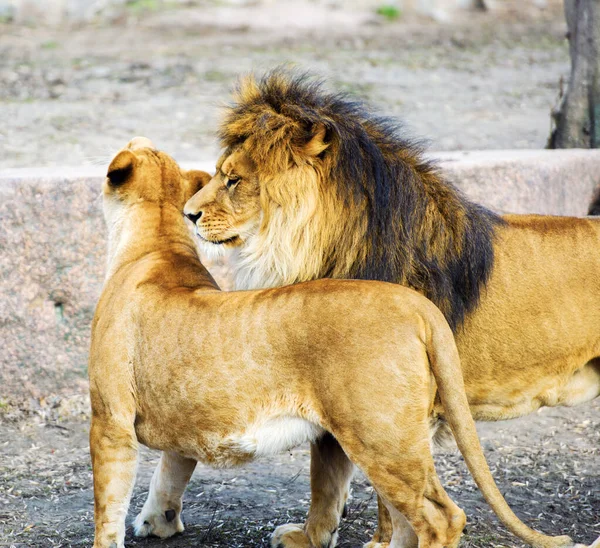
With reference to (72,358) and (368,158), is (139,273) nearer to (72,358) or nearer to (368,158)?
(368,158)

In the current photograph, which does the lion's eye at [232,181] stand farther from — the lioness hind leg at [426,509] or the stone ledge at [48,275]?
the stone ledge at [48,275]

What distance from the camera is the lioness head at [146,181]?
3.69 m

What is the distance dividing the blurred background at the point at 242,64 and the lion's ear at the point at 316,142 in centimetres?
→ 117

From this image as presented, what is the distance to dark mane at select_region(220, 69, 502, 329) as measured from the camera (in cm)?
336

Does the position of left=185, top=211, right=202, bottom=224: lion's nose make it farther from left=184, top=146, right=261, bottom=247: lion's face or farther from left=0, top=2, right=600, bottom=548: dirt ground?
left=0, top=2, right=600, bottom=548: dirt ground

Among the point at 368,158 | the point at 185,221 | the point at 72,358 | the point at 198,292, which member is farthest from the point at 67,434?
the point at 368,158

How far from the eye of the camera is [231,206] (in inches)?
136

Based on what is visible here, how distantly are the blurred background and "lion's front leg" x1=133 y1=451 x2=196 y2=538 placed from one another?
1.37 meters

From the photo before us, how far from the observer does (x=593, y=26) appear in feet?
21.3

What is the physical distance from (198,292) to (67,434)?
80.2 inches

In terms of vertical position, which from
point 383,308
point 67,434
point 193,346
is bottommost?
point 67,434

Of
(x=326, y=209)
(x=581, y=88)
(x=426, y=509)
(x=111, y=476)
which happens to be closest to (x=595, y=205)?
(x=581, y=88)

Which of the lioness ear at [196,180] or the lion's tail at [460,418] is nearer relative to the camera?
the lion's tail at [460,418]

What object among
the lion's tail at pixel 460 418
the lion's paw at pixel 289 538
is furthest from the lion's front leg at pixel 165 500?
the lion's tail at pixel 460 418
